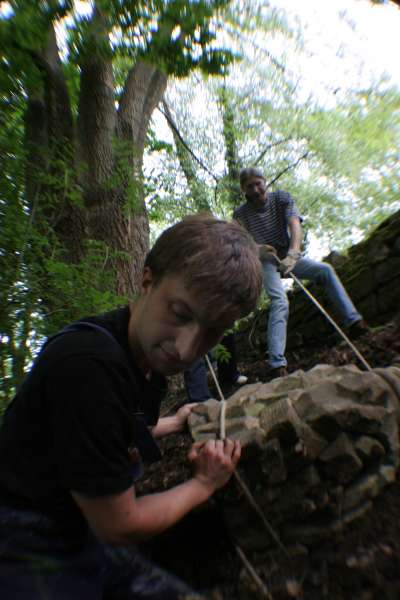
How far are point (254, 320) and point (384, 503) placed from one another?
15.8 ft

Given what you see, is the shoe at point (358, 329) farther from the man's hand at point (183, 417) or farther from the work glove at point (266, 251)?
the man's hand at point (183, 417)

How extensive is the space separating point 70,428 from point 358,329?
131 inches

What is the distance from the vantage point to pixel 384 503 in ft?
4.56

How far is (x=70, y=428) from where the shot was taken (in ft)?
3.18

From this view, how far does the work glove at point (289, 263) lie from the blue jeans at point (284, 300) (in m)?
0.18

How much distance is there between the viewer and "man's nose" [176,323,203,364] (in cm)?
115

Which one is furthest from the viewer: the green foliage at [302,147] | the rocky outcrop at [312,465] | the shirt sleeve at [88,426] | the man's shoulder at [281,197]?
the green foliage at [302,147]

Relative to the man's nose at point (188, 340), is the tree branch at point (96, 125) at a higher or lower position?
higher

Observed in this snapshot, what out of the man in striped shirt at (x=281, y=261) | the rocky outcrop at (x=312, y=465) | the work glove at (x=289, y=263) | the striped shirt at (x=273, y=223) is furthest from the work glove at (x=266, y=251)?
the rocky outcrop at (x=312, y=465)

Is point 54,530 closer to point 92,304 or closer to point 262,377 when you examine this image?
point 92,304

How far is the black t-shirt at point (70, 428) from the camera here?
3.16 ft

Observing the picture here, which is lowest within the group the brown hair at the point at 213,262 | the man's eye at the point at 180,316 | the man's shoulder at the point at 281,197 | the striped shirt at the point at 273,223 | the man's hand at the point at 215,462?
the man's hand at the point at 215,462

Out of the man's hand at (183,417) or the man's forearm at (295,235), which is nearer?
the man's hand at (183,417)

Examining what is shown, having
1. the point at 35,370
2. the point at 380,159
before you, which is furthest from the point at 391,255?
the point at 380,159
